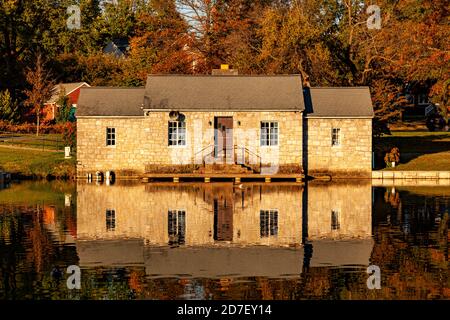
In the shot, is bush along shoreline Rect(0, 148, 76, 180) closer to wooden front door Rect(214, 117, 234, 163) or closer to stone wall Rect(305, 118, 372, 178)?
wooden front door Rect(214, 117, 234, 163)

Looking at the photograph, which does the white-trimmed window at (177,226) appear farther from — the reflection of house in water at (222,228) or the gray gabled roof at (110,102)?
the gray gabled roof at (110,102)

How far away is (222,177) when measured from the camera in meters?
49.5

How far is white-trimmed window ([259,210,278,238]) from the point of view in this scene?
30.5 m

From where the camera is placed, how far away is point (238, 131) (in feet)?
165

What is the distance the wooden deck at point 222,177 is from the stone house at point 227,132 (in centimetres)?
48

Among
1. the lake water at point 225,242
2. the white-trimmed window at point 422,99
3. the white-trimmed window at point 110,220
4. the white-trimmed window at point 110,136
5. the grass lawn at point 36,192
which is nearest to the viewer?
the lake water at point 225,242

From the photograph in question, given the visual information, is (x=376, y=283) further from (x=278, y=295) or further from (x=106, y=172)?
(x=106, y=172)

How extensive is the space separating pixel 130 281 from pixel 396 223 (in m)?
13.0

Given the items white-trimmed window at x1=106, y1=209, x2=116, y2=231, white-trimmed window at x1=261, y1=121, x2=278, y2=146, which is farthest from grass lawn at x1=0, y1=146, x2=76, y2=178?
white-trimmed window at x1=106, y1=209, x2=116, y2=231

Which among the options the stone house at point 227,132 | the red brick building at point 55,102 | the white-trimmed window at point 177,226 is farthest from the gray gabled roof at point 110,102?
the red brick building at point 55,102

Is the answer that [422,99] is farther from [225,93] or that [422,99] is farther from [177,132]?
[177,132]

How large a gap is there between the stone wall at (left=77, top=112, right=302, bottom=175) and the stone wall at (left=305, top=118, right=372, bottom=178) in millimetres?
902

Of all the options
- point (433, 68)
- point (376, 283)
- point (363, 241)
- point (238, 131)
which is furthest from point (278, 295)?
point (433, 68)

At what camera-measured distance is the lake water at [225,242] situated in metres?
21.8
